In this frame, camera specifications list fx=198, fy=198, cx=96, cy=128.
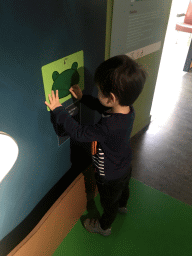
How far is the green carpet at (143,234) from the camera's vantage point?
1.25 m

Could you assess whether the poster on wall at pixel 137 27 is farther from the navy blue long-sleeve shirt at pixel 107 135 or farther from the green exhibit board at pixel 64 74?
the navy blue long-sleeve shirt at pixel 107 135

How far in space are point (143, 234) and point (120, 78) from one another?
110cm

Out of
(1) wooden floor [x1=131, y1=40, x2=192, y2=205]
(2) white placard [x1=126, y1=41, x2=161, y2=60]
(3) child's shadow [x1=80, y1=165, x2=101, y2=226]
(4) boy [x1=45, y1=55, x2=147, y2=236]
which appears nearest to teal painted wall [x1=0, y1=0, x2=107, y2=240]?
(4) boy [x1=45, y1=55, x2=147, y2=236]

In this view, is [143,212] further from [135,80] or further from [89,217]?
[135,80]

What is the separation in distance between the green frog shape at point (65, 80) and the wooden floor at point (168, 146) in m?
1.14

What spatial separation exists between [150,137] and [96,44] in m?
1.48

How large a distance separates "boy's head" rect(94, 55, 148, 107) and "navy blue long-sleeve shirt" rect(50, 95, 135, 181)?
0.36 ft

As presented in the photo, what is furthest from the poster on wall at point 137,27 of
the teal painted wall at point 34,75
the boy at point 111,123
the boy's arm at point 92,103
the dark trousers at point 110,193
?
the dark trousers at point 110,193

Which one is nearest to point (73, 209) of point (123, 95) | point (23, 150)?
point (23, 150)

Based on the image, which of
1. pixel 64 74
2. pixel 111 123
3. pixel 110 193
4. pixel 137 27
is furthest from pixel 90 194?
pixel 137 27

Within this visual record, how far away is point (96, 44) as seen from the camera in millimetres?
1067

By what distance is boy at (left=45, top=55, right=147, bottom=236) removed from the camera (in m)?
0.79

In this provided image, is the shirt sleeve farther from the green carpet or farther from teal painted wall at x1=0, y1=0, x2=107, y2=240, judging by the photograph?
the green carpet

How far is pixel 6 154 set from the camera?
43cm
